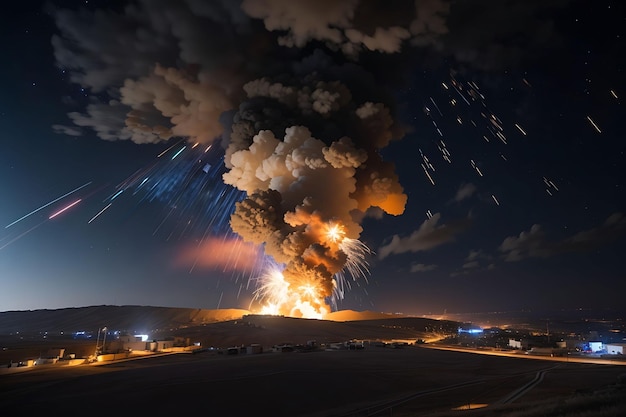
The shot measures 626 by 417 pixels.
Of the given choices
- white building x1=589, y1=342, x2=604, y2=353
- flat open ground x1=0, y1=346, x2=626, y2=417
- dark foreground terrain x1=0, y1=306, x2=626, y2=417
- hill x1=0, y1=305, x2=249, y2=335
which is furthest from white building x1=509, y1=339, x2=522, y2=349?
hill x1=0, y1=305, x2=249, y2=335

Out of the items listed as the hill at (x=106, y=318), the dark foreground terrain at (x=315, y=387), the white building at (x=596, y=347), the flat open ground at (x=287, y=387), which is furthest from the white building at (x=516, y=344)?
the hill at (x=106, y=318)

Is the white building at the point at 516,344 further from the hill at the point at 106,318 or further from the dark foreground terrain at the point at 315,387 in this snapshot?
the hill at the point at 106,318

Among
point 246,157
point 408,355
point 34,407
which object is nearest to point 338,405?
point 34,407

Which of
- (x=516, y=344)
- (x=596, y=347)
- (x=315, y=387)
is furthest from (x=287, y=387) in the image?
(x=596, y=347)

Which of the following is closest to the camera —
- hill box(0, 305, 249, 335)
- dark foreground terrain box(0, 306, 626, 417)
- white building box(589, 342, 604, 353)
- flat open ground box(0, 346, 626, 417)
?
dark foreground terrain box(0, 306, 626, 417)

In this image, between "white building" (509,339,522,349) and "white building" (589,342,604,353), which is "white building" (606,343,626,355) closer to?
"white building" (589,342,604,353)

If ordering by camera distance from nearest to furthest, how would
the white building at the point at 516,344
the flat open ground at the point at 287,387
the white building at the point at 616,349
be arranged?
1. the flat open ground at the point at 287,387
2. the white building at the point at 616,349
3. the white building at the point at 516,344

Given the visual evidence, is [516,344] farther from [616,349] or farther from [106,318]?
[106,318]

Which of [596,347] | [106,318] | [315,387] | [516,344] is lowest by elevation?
[315,387]
